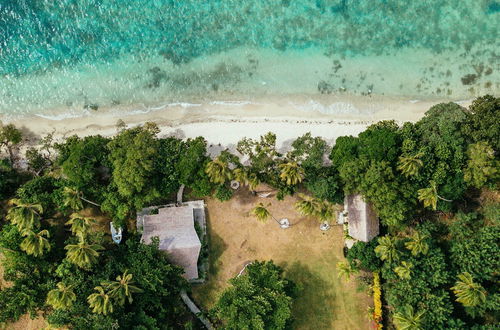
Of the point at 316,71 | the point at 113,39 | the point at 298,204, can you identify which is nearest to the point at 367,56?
the point at 316,71

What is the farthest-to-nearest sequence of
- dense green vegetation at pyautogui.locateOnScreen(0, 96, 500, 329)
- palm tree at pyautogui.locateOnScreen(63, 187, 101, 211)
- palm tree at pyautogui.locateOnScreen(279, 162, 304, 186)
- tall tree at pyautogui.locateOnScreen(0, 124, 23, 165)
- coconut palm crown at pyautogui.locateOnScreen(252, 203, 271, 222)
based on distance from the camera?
tall tree at pyautogui.locateOnScreen(0, 124, 23, 165)
coconut palm crown at pyautogui.locateOnScreen(252, 203, 271, 222)
palm tree at pyautogui.locateOnScreen(63, 187, 101, 211)
palm tree at pyautogui.locateOnScreen(279, 162, 304, 186)
dense green vegetation at pyautogui.locateOnScreen(0, 96, 500, 329)

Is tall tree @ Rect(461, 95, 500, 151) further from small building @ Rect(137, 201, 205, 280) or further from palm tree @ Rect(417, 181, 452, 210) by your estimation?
small building @ Rect(137, 201, 205, 280)

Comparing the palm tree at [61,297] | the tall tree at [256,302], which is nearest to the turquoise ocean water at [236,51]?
the tall tree at [256,302]

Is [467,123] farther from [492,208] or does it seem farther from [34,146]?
[34,146]

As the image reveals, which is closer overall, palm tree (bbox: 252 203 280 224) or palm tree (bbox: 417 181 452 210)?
palm tree (bbox: 417 181 452 210)

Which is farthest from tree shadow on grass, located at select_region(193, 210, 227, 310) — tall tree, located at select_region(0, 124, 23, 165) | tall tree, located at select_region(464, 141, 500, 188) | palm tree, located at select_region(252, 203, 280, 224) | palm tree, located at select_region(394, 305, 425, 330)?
tall tree, located at select_region(464, 141, 500, 188)
